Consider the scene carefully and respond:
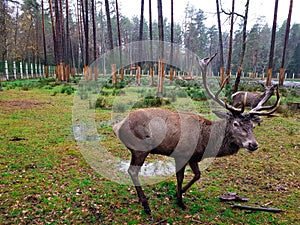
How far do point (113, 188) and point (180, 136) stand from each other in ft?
5.59

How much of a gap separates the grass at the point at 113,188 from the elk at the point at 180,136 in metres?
0.49

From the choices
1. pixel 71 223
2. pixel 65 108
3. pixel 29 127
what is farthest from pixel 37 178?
pixel 65 108

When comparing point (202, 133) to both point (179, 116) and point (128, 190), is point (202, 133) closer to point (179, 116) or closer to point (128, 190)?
point (179, 116)

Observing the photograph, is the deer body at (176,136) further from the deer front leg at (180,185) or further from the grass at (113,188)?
the grass at (113,188)

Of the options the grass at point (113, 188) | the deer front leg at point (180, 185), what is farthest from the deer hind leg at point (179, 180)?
the grass at point (113, 188)

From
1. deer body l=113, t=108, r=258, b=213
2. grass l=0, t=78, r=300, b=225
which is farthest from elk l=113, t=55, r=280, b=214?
grass l=0, t=78, r=300, b=225

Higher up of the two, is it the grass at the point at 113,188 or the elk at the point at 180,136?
the elk at the point at 180,136

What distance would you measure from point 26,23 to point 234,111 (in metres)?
43.8

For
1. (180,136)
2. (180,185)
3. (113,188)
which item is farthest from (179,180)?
(113,188)

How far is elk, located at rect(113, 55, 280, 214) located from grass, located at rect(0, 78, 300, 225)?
488 millimetres

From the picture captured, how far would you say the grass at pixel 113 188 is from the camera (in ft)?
11.8

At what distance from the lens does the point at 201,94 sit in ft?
46.5

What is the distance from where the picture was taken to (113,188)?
14.4ft

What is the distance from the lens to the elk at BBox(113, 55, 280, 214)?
3623mm
